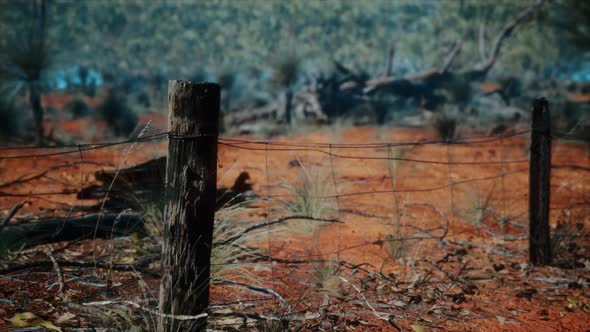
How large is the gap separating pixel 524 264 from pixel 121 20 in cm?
4682

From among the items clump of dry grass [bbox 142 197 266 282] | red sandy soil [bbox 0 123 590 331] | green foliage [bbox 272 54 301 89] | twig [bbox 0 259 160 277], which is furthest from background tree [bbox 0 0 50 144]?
twig [bbox 0 259 160 277]

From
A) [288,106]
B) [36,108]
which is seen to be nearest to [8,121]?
[36,108]

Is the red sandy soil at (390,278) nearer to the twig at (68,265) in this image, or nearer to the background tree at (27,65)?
the twig at (68,265)

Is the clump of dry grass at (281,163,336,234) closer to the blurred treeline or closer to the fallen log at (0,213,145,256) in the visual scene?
the fallen log at (0,213,145,256)

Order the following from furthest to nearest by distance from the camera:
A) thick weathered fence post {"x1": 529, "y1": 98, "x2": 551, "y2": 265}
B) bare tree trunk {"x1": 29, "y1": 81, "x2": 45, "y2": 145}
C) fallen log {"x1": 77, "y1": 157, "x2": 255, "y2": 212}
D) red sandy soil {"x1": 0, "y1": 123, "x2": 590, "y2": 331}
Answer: bare tree trunk {"x1": 29, "y1": 81, "x2": 45, "y2": 145} → fallen log {"x1": 77, "y1": 157, "x2": 255, "y2": 212} → thick weathered fence post {"x1": 529, "y1": 98, "x2": 551, "y2": 265} → red sandy soil {"x1": 0, "y1": 123, "x2": 590, "y2": 331}

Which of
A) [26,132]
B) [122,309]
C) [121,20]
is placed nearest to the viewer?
[122,309]

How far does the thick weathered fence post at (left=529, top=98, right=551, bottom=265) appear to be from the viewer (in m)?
4.13

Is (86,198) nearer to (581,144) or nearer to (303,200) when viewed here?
(303,200)

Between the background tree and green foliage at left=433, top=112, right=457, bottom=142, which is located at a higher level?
the background tree

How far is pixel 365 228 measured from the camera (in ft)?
16.8

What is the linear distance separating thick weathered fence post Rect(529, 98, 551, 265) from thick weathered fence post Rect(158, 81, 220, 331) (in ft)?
9.74

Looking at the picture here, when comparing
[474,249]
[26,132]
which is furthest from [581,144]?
[26,132]

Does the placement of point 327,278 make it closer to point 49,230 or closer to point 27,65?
point 49,230

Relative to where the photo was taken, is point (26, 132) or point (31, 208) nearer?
point (31, 208)
